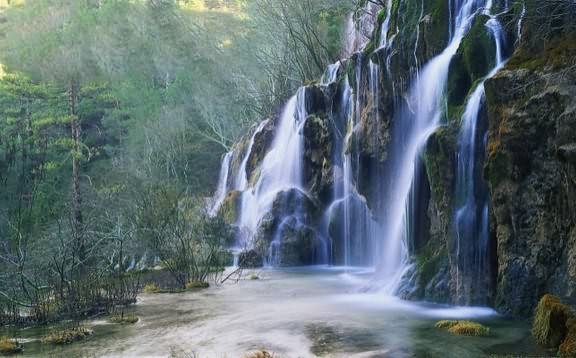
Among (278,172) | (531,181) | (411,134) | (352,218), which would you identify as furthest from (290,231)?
(531,181)

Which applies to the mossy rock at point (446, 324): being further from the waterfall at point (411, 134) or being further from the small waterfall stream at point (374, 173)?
the waterfall at point (411, 134)

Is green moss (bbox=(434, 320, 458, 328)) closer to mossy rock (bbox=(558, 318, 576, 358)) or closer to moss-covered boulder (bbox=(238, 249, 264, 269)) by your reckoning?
mossy rock (bbox=(558, 318, 576, 358))

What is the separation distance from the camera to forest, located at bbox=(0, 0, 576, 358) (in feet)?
30.3

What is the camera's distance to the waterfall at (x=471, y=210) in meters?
10.8

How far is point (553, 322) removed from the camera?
25.5 feet

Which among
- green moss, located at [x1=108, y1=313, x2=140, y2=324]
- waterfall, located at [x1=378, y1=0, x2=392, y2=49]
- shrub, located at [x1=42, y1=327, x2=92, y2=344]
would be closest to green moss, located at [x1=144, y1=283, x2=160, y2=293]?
green moss, located at [x1=108, y1=313, x2=140, y2=324]

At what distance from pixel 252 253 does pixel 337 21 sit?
52.0ft

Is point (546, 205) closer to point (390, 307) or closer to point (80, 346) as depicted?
point (390, 307)

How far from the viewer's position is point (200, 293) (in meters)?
14.2

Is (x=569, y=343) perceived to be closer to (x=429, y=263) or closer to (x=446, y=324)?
Result: (x=446, y=324)

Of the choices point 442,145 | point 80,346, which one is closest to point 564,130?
point 442,145

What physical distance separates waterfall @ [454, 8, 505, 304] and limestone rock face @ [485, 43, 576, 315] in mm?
358

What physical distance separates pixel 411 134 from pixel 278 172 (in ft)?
32.9

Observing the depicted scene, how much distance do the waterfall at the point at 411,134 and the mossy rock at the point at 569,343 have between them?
5.33m
